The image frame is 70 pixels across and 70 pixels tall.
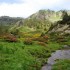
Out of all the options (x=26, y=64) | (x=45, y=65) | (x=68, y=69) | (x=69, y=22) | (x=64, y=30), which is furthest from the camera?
(x=69, y=22)

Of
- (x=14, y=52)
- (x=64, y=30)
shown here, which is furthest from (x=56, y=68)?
(x=64, y=30)

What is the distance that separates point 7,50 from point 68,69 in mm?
14547

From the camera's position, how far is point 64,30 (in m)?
109

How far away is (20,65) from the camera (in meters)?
29.9

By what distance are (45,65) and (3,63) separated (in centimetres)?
828

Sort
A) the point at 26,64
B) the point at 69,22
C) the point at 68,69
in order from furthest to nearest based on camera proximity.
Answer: the point at 69,22 → the point at 26,64 → the point at 68,69

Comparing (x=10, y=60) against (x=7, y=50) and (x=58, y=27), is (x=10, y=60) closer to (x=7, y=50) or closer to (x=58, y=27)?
(x=7, y=50)

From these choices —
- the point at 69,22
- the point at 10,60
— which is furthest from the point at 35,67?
the point at 69,22

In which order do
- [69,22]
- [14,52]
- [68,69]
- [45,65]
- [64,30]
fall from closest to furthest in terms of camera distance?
[68,69]
[45,65]
[14,52]
[64,30]
[69,22]

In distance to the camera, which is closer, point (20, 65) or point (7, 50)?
point (20, 65)

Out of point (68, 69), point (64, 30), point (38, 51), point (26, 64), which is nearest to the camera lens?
point (68, 69)

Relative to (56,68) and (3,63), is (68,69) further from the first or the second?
(3,63)

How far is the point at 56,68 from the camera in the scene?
3150 centimetres

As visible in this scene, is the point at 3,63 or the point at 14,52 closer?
the point at 3,63
